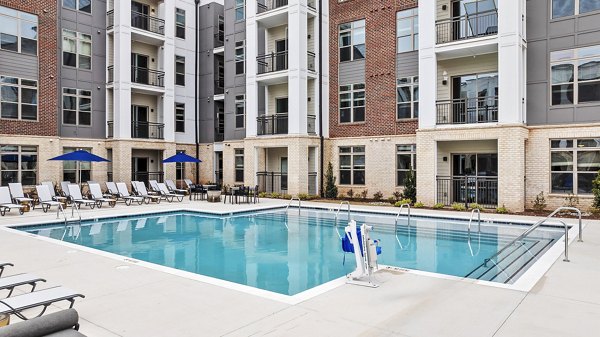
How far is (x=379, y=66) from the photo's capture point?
20.6m

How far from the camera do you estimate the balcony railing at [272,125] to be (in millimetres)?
22656

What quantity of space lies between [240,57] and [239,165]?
633cm

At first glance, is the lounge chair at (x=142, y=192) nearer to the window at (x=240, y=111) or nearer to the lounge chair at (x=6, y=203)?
the lounge chair at (x=6, y=203)

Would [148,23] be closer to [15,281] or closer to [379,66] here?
[379,66]

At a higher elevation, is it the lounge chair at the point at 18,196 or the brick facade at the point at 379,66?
the brick facade at the point at 379,66

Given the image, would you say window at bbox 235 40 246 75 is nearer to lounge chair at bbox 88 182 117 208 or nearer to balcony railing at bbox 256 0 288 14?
balcony railing at bbox 256 0 288 14

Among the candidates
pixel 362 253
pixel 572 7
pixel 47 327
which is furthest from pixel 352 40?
pixel 47 327

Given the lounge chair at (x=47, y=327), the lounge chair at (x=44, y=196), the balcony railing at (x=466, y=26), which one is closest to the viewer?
the lounge chair at (x=47, y=327)

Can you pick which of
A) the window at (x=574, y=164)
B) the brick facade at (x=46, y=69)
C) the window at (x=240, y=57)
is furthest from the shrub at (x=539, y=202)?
the brick facade at (x=46, y=69)

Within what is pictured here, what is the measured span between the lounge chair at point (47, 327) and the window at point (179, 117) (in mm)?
23886

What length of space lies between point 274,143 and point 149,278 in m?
15.5

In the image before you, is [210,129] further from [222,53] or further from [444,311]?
[444,311]

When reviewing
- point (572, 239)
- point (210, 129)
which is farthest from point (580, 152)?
point (210, 129)

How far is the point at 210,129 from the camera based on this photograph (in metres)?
27.3
